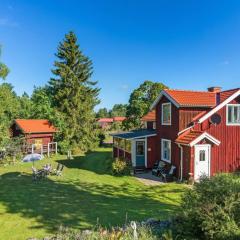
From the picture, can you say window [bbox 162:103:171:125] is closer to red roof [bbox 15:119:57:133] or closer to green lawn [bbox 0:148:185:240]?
green lawn [bbox 0:148:185:240]

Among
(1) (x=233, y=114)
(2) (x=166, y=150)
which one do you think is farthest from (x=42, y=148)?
(1) (x=233, y=114)

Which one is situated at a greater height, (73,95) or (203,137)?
(73,95)

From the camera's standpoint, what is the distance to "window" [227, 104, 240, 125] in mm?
17730

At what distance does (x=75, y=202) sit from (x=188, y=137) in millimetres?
9030

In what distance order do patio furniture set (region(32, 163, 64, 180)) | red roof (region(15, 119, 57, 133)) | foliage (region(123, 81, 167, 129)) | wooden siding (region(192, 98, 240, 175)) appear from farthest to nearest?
foliage (region(123, 81, 167, 129)), red roof (region(15, 119, 57, 133)), wooden siding (region(192, 98, 240, 175)), patio furniture set (region(32, 163, 64, 180))

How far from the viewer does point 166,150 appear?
19.5m

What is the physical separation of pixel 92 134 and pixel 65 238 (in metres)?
29.5

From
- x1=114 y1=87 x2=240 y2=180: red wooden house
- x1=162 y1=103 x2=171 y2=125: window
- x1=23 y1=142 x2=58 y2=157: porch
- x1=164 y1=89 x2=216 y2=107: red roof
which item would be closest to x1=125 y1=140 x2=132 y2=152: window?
x1=114 y1=87 x2=240 y2=180: red wooden house

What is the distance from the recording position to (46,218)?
9.40 metres

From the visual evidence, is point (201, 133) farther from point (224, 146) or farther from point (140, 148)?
point (140, 148)

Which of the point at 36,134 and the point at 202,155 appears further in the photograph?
the point at 36,134

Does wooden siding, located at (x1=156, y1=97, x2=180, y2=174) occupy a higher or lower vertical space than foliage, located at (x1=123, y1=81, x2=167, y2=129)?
lower

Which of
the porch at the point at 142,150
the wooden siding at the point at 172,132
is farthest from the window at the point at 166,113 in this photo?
the porch at the point at 142,150

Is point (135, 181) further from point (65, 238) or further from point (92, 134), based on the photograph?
point (92, 134)
